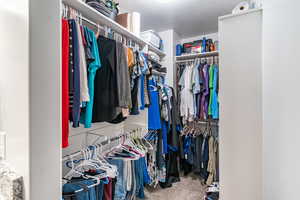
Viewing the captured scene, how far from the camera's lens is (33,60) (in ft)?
2.02

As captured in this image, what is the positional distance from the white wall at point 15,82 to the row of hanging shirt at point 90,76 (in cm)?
29

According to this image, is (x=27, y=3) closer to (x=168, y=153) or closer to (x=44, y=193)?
(x=44, y=193)

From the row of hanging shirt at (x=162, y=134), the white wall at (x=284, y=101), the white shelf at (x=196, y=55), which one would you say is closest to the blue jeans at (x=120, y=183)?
the row of hanging shirt at (x=162, y=134)

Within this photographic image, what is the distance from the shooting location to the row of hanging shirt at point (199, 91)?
241cm

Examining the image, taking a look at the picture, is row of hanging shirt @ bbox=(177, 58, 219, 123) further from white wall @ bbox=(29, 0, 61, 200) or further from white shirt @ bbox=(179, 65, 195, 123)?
white wall @ bbox=(29, 0, 61, 200)

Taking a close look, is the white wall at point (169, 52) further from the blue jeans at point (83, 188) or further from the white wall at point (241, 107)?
the blue jeans at point (83, 188)

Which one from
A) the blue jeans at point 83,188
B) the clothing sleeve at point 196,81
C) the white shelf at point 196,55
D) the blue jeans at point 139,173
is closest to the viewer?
the blue jeans at point 83,188

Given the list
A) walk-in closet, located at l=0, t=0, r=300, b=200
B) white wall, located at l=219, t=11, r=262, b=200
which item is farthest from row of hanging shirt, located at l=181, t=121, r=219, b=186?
white wall, located at l=219, t=11, r=262, b=200

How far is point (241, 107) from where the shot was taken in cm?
147

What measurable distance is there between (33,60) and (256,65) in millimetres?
1627

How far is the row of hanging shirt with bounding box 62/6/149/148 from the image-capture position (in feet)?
3.34

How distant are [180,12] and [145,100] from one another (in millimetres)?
1438

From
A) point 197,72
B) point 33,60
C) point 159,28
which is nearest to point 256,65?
point 197,72

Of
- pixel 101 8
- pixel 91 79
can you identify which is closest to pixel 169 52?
pixel 101 8
